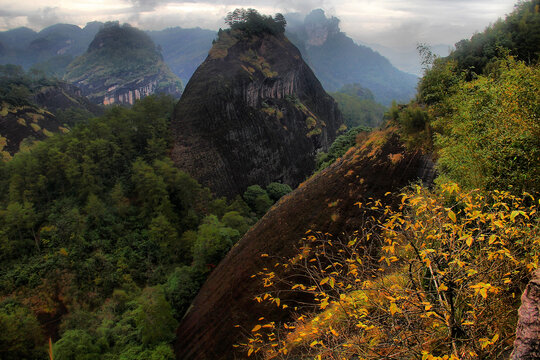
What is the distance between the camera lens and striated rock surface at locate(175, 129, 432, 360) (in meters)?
11.6

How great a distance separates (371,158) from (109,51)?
144m

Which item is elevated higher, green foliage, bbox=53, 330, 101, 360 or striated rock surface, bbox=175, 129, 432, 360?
striated rock surface, bbox=175, 129, 432, 360

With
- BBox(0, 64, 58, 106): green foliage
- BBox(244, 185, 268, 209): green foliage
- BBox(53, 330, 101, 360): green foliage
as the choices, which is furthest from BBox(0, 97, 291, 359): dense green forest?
BBox(0, 64, 58, 106): green foliage

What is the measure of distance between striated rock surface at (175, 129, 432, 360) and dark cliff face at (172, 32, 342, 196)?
18805mm

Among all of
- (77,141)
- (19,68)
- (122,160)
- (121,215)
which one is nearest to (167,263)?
(121,215)

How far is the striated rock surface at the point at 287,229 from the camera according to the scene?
458 inches

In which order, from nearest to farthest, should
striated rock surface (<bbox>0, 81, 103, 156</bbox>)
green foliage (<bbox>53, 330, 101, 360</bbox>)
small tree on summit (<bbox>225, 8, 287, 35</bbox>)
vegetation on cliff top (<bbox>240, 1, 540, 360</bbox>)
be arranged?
vegetation on cliff top (<bbox>240, 1, 540, 360</bbox>)
green foliage (<bbox>53, 330, 101, 360</bbox>)
striated rock surface (<bbox>0, 81, 103, 156</bbox>)
small tree on summit (<bbox>225, 8, 287, 35</bbox>)

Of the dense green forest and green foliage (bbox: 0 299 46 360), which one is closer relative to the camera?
green foliage (bbox: 0 299 46 360)

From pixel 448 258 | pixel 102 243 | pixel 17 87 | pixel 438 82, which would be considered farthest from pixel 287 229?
pixel 17 87

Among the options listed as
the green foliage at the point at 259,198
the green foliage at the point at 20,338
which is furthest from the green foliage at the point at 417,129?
the green foliage at the point at 20,338

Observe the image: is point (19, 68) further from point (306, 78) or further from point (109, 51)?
point (306, 78)

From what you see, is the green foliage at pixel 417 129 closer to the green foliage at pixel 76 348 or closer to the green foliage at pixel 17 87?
the green foliage at pixel 76 348

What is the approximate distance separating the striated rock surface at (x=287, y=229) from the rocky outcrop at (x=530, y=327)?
8833 millimetres

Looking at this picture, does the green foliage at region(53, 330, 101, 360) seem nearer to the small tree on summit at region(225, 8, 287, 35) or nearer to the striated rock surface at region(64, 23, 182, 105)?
the small tree on summit at region(225, 8, 287, 35)
